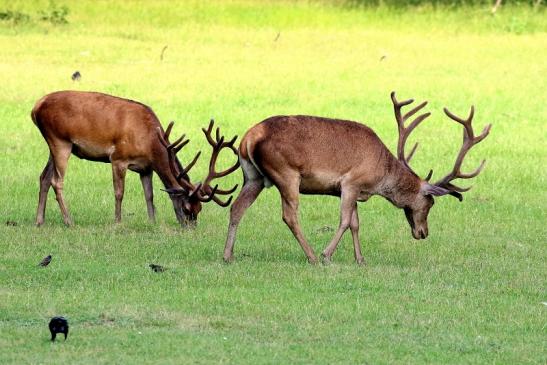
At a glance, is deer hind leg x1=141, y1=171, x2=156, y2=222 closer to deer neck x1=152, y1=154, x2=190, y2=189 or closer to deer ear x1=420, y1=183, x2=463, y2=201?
deer neck x1=152, y1=154, x2=190, y2=189

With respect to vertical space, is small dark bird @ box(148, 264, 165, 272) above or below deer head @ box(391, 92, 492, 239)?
below

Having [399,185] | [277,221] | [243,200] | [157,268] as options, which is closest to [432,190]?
[399,185]

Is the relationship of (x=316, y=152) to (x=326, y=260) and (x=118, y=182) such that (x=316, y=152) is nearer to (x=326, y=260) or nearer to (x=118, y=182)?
(x=326, y=260)

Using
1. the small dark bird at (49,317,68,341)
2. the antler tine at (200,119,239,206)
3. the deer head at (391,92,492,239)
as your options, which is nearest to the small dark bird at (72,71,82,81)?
Result: the antler tine at (200,119,239,206)

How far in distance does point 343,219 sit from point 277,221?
230 centimetres

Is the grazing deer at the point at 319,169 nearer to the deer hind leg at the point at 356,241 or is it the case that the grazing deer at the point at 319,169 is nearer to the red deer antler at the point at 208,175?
the deer hind leg at the point at 356,241

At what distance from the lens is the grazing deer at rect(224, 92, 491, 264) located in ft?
37.7

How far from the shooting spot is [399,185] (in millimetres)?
12180

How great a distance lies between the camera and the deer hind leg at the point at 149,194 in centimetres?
1364

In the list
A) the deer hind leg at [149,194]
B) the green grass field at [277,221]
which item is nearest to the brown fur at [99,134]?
the deer hind leg at [149,194]

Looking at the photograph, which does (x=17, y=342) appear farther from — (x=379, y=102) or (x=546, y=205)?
(x=379, y=102)

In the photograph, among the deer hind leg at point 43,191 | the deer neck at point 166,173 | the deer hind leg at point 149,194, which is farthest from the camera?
the deer hind leg at point 149,194

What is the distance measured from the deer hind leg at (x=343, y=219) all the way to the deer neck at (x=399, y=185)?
39cm

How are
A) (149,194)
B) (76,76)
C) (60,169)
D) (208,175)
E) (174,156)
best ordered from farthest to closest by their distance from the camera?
(76,76) < (149,194) < (60,169) < (174,156) < (208,175)
